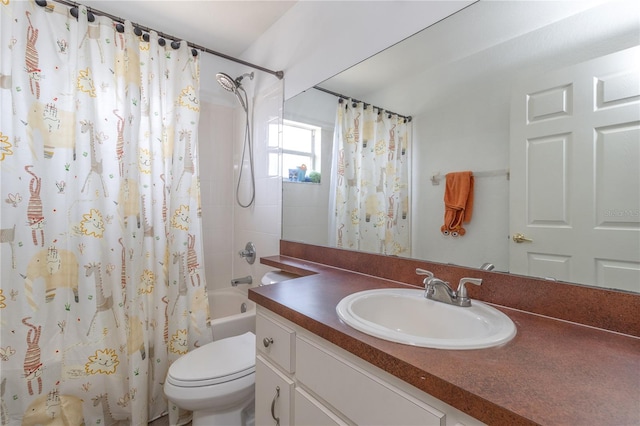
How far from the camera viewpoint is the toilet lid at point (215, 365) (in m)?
1.22

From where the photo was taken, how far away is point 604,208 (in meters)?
0.73

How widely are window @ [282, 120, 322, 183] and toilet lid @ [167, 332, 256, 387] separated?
1.01 meters

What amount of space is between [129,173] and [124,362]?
1.03 metres

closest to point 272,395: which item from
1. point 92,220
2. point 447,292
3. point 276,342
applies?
point 276,342

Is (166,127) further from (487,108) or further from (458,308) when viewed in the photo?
(458,308)

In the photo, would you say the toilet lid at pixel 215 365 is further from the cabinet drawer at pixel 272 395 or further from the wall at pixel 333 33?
the wall at pixel 333 33

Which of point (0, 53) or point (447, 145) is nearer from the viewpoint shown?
point (447, 145)

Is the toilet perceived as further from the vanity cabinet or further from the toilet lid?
the vanity cabinet

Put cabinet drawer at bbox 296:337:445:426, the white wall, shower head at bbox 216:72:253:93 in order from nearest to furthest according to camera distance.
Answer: cabinet drawer at bbox 296:337:445:426 → the white wall → shower head at bbox 216:72:253:93

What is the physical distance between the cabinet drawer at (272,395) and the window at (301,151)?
1062 mm

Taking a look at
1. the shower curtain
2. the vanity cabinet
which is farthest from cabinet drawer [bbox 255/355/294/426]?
the shower curtain

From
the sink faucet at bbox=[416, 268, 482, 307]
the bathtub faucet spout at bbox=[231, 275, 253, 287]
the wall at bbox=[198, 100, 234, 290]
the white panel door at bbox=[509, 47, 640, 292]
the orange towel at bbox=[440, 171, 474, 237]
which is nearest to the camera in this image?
the white panel door at bbox=[509, 47, 640, 292]

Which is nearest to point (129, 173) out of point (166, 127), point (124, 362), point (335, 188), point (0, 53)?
point (166, 127)

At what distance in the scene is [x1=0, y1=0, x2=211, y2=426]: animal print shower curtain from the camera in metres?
1.29
